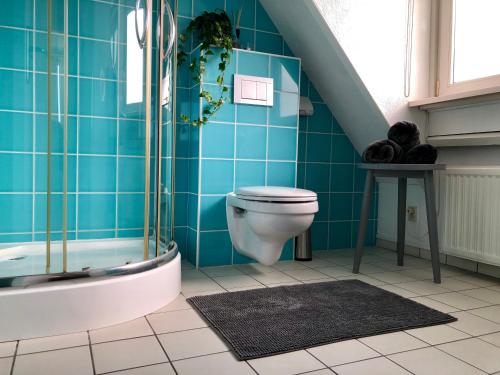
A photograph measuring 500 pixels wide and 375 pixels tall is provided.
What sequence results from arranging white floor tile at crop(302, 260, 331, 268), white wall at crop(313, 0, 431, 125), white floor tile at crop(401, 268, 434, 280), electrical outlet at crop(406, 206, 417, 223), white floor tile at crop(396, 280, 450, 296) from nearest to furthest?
white floor tile at crop(396, 280, 450, 296), white floor tile at crop(401, 268, 434, 280), white wall at crop(313, 0, 431, 125), white floor tile at crop(302, 260, 331, 268), electrical outlet at crop(406, 206, 417, 223)

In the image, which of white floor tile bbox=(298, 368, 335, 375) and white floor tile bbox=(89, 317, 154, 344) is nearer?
white floor tile bbox=(298, 368, 335, 375)

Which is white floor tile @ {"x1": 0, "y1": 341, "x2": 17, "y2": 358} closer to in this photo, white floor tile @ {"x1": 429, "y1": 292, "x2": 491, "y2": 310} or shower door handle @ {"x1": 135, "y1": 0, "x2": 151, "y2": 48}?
shower door handle @ {"x1": 135, "y1": 0, "x2": 151, "y2": 48}

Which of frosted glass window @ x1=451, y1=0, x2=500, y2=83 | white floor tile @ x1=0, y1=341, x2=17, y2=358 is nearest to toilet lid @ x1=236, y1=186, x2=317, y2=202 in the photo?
white floor tile @ x1=0, y1=341, x2=17, y2=358

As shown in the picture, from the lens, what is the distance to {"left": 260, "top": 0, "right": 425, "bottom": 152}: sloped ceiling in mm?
2352

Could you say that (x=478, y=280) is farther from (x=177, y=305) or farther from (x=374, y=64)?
(x=177, y=305)

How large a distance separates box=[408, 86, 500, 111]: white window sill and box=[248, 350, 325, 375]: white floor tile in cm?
158

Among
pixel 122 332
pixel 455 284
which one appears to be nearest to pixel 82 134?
pixel 122 332

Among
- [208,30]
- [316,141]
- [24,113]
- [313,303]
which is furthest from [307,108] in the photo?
[24,113]

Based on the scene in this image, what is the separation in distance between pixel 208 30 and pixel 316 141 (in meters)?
1.00

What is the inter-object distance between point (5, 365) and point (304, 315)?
976 millimetres

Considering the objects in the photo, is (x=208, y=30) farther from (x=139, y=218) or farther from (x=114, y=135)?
(x=139, y=218)

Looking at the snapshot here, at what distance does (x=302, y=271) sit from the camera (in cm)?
232

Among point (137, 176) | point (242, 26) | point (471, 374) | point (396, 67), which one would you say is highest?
point (242, 26)

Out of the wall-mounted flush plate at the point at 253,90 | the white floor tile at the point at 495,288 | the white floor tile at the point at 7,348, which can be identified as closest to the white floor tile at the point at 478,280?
the white floor tile at the point at 495,288
